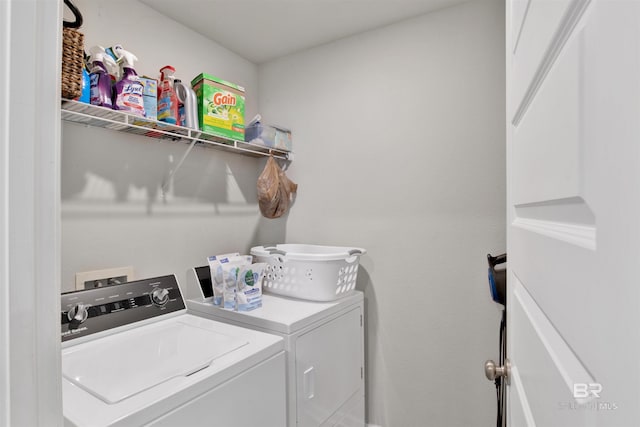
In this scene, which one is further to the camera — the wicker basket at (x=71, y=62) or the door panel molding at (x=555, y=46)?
the wicker basket at (x=71, y=62)

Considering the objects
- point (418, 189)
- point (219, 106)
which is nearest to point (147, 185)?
point (219, 106)

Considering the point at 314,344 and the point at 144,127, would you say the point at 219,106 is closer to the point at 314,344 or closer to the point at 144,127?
the point at 144,127

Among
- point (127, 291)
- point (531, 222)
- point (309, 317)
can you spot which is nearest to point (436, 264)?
point (309, 317)

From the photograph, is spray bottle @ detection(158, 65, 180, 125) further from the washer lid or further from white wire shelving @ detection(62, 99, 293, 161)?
the washer lid

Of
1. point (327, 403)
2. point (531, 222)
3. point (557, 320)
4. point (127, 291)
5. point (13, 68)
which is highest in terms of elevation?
point (13, 68)

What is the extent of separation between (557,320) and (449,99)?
5.17ft

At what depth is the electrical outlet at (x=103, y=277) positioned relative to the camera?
142 cm

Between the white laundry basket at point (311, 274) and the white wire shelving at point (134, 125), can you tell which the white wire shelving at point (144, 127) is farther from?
the white laundry basket at point (311, 274)

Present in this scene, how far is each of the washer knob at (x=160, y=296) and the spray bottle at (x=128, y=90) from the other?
0.82m

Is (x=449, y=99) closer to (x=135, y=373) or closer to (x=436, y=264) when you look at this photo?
(x=436, y=264)

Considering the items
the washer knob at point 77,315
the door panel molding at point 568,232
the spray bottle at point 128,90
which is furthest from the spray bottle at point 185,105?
the door panel molding at point 568,232

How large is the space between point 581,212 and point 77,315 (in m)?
1.59

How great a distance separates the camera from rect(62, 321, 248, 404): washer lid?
0.95 meters

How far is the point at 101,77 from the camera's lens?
130 cm
